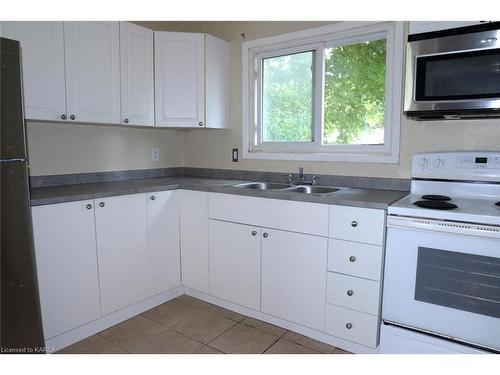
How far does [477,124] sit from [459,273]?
922 millimetres

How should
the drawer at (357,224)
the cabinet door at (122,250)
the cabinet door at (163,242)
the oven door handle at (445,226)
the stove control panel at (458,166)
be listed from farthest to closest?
1. the cabinet door at (163,242)
2. the cabinet door at (122,250)
3. the stove control panel at (458,166)
4. the drawer at (357,224)
5. the oven door handle at (445,226)

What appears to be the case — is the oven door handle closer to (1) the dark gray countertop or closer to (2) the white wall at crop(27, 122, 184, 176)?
(1) the dark gray countertop

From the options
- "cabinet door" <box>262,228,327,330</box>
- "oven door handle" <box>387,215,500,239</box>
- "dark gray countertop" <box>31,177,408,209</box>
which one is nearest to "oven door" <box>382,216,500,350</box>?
"oven door handle" <box>387,215,500,239</box>

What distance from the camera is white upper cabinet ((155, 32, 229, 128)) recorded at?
2627 mm

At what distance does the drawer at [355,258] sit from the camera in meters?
1.77

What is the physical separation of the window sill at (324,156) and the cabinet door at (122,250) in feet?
3.37

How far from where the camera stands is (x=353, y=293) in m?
1.85

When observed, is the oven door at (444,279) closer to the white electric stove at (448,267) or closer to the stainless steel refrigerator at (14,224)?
the white electric stove at (448,267)

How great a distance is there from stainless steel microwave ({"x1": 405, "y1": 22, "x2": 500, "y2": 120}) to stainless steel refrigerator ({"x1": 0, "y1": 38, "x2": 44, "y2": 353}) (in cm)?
189

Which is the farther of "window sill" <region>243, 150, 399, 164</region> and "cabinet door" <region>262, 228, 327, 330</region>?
"window sill" <region>243, 150, 399, 164</region>

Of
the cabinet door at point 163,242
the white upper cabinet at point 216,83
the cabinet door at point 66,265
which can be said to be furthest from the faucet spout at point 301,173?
the cabinet door at point 66,265

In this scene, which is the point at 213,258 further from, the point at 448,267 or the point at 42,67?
the point at 42,67

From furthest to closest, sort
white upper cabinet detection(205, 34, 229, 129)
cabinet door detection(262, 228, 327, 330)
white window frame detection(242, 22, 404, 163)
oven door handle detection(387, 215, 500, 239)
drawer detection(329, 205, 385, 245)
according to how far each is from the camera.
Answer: white upper cabinet detection(205, 34, 229, 129)
white window frame detection(242, 22, 404, 163)
cabinet door detection(262, 228, 327, 330)
drawer detection(329, 205, 385, 245)
oven door handle detection(387, 215, 500, 239)

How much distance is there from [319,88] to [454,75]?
101 centimetres
